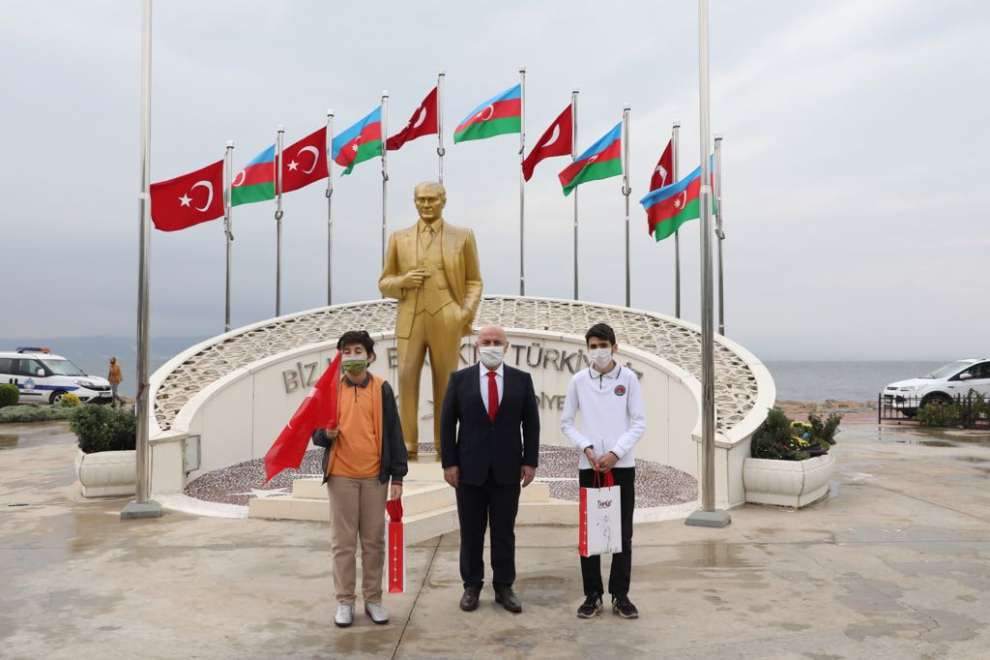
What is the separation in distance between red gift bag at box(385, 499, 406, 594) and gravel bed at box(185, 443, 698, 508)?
393 cm

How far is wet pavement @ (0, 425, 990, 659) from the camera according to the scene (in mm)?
4320

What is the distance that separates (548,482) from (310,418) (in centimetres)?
553

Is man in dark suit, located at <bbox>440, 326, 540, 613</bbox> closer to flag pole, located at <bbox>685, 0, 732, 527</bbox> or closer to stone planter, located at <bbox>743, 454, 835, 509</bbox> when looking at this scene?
flag pole, located at <bbox>685, 0, 732, 527</bbox>

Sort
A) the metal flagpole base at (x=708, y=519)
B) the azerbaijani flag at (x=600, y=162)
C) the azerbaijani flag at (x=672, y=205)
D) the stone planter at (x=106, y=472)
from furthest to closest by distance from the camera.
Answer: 1. the azerbaijani flag at (x=600, y=162)
2. the azerbaijani flag at (x=672, y=205)
3. the stone planter at (x=106, y=472)
4. the metal flagpole base at (x=708, y=519)

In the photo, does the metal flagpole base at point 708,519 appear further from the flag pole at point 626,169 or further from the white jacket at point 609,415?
the flag pole at point 626,169

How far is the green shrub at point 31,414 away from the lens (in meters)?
19.0

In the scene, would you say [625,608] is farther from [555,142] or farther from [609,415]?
[555,142]

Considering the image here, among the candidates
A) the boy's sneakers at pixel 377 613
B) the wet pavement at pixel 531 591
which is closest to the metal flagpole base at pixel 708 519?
the wet pavement at pixel 531 591

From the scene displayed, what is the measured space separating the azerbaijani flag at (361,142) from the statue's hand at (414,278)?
9.00m

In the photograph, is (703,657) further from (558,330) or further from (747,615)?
(558,330)

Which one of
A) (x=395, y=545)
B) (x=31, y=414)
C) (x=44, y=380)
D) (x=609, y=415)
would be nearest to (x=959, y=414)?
(x=609, y=415)

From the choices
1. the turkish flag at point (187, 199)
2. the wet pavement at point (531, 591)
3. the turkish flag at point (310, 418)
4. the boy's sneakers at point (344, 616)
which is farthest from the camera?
the turkish flag at point (187, 199)

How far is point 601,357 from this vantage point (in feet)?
15.7

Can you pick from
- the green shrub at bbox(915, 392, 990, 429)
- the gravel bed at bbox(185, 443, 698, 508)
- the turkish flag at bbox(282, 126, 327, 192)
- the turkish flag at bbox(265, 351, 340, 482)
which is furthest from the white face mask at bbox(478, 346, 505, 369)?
the green shrub at bbox(915, 392, 990, 429)
